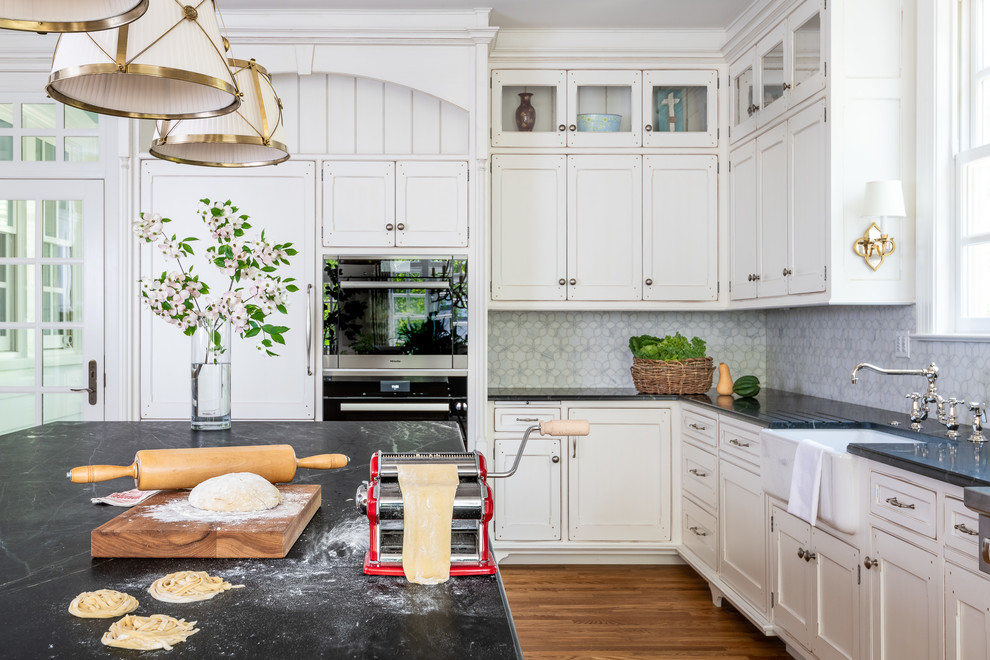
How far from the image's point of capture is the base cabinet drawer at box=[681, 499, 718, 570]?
11.4 feet

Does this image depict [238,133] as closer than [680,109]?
Yes

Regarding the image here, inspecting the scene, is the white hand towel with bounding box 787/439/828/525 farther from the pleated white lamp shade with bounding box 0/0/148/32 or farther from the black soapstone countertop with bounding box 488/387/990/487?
the pleated white lamp shade with bounding box 0/0/148/32

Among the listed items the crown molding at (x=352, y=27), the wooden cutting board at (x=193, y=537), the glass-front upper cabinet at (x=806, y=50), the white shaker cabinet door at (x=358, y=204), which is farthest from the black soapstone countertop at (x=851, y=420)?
the crown molding at (x=352, y=27)

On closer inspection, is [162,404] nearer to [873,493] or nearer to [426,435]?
[426,435]

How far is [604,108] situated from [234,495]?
3.46 metres

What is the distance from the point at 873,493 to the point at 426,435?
1.36 metres

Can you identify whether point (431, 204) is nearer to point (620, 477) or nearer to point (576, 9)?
point (576, 9)

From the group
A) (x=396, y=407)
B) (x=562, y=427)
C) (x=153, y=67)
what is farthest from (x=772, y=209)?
(x=153, y=67)

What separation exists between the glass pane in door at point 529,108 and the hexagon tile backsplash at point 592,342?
1.10 meters

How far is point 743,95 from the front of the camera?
3.92 m

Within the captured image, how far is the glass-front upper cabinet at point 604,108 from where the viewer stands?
162 inches

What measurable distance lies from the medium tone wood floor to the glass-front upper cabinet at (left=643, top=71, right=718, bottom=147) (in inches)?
92.7

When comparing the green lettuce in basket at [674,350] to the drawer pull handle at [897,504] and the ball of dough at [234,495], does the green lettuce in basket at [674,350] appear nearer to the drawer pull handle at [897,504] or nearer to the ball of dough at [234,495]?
the drawer pull handle at [897,504]

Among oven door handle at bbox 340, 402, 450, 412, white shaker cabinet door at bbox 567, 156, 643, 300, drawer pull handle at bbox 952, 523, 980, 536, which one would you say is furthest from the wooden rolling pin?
white shaker cabinet door at bbox 567, 156, 643, 300
